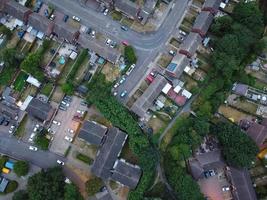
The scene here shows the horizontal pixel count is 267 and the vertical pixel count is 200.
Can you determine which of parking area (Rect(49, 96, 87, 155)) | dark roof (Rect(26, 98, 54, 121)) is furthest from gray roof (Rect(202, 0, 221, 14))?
dark roof (Rect(26, 98, 54, 121))

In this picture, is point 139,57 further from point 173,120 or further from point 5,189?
point 5,189

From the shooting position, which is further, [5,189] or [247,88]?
[247,88]

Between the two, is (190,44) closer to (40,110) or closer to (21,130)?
(40,110)

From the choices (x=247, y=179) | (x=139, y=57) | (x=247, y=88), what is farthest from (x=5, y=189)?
(x=247, y=88)

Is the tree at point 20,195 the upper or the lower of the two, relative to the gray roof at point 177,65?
lower

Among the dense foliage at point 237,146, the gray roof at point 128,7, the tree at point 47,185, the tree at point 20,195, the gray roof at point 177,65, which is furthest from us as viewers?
the gray roof at point 128,7

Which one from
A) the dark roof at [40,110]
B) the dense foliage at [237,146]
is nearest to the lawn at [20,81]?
the dark roof at [40,110]

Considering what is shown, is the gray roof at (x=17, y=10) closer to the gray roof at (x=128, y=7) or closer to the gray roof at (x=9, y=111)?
the gray roof at (x=9, y=111)

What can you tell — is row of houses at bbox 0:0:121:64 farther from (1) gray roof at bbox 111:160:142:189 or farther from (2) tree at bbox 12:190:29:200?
(2) tree at bbox 12:190:29:200
